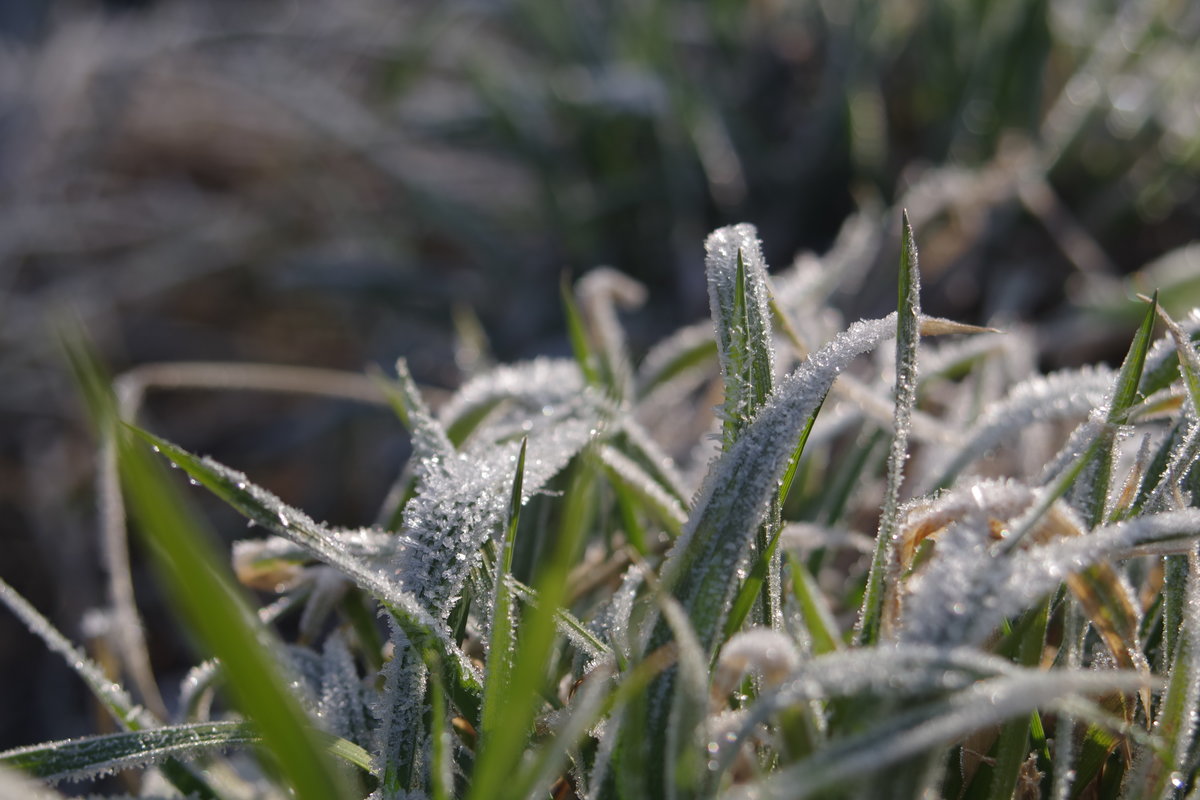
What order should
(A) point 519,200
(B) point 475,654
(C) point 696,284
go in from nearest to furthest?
1. (B) point 475,654
2. (C) point 696,284
3. (A) point 519,200

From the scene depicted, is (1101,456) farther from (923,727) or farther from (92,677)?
(92,677)

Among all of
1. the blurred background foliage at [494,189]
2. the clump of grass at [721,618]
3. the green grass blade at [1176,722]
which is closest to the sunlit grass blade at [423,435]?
the clump of grass at [721,618]

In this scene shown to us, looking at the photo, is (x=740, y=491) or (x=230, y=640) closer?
(x=230, y=640)

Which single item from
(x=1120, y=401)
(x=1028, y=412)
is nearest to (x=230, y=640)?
(x=1120, y=401)

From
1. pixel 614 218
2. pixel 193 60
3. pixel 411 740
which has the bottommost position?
pixel 411 740

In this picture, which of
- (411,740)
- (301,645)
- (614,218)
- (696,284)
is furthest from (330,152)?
(411,740)

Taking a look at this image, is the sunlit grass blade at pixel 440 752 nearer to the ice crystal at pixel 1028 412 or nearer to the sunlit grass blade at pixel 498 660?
the sunlit grass blade at pixel 498 660

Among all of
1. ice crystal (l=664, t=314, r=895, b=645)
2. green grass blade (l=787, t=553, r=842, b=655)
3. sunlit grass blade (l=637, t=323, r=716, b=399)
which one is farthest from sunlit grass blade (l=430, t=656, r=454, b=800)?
sunlit grass blade (l=637, t=323, r=716, b=399)

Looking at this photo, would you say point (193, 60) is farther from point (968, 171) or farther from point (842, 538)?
point (842, 538)
